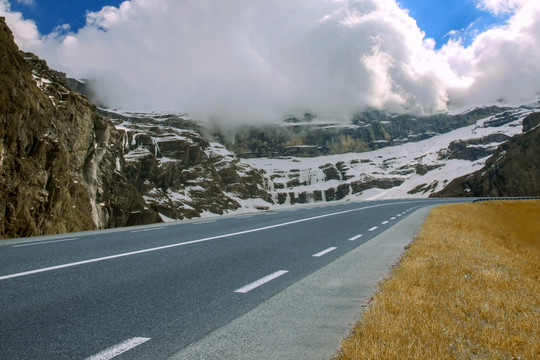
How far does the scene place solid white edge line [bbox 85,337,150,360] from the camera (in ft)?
9.92

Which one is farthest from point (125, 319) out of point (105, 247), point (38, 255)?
point (105, 247)

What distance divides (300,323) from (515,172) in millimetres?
150486

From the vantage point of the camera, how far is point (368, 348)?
3.11 metres

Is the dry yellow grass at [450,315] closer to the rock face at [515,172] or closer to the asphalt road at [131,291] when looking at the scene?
the asphalt road at [131,291]

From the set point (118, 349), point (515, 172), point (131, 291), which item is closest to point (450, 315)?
point (118, 349)

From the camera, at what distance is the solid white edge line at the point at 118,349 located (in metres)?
3.03

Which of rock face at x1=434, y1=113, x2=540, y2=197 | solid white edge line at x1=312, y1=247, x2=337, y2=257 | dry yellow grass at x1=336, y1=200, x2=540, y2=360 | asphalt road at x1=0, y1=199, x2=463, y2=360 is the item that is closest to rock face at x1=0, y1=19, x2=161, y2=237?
asphalt road at x1=0, y1=199, x2=463, y2=360

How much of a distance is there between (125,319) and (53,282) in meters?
2.14

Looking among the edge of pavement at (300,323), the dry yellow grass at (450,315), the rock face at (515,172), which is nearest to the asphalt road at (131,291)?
the edge of pavement at (300,323)

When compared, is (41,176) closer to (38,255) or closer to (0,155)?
(0,155)

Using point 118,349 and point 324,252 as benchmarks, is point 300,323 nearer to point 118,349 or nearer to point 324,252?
point 118,349

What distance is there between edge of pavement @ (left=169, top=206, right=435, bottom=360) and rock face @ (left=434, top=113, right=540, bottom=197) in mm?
137992

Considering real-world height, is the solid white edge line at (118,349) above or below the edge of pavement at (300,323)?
above

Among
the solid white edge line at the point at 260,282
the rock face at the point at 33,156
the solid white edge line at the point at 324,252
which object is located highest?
the rock face at the point at 33,156
